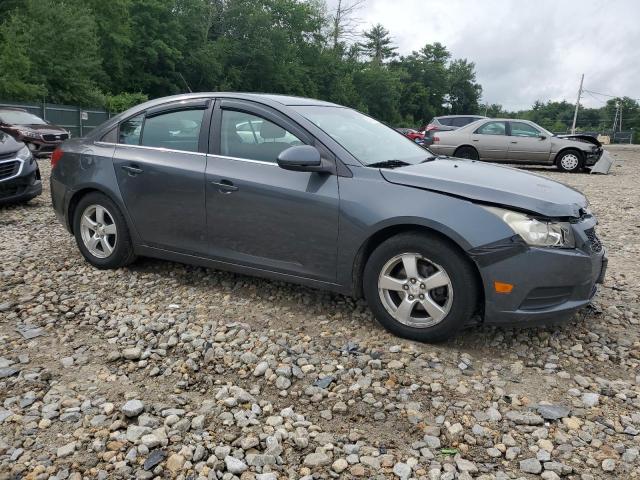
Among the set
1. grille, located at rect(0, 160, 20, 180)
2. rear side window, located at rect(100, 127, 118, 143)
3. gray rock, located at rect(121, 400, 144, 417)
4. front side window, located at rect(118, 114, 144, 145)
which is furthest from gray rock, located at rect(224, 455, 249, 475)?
grille, located at rect(0, 160, 20, 180)

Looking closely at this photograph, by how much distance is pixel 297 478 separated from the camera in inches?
92.1

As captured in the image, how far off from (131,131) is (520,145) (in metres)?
13.0

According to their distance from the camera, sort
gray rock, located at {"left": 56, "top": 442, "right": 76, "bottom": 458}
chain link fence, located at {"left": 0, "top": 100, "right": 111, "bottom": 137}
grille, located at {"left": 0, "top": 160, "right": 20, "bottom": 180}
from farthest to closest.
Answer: chain link fence, located at {"left": 0, "top": 100, "right": 111, "bottom": 137} < grille, located at {"left": 0, "top": 160, "right": 20, "bottom": 180} < gray rock, located at {"left": 56, "top": 442, "right": 76, "bottom": 458}

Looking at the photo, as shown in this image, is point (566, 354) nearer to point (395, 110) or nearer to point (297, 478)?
point (297, 478)

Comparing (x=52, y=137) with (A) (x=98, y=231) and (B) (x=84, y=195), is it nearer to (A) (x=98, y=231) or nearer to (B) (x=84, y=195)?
(B) (x=84, y=195)

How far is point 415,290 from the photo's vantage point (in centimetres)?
343

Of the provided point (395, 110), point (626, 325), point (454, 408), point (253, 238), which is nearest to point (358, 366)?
point (454, 408)

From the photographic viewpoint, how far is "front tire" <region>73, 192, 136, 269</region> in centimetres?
467

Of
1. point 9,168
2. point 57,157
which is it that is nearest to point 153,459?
point 57,157

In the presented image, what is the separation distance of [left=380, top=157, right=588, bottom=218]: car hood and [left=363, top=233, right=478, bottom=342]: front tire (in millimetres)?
348

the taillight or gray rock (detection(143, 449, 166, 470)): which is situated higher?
the taillight

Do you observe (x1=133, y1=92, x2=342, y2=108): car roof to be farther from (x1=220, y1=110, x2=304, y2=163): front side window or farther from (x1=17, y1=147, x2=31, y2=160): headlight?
(x1=17, y1=147, x2=31, y2=160): headlight

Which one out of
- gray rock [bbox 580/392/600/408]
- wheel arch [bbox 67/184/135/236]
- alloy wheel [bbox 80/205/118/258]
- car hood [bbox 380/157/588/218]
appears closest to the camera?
gray rock [bbox 580/392/600/408]

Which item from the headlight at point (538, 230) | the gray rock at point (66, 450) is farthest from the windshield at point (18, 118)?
the headlight at point (538, 230)
